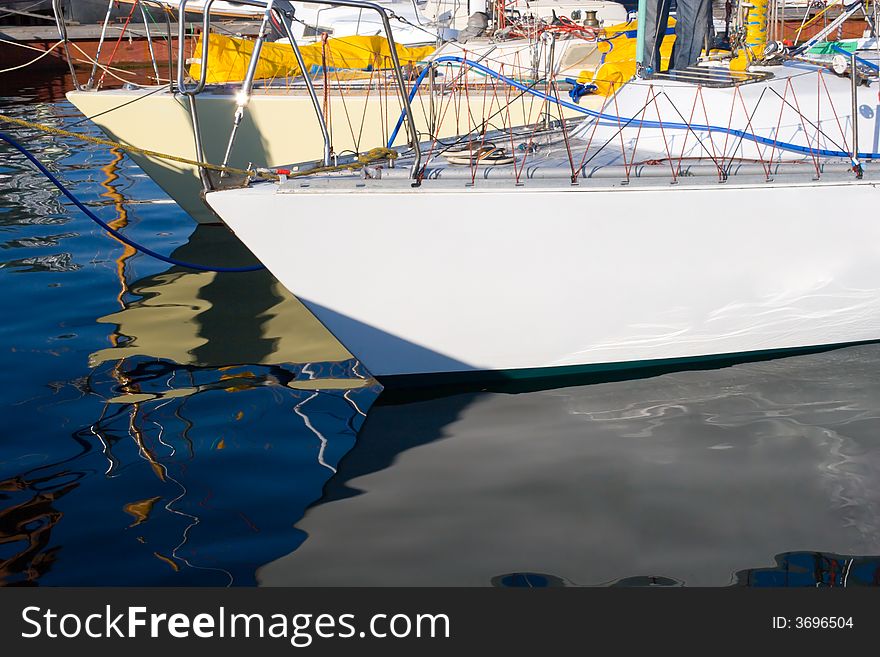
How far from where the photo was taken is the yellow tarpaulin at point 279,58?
35.6 ft

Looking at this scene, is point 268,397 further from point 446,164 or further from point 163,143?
point 163,143

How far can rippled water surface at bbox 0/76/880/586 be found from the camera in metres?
3.68

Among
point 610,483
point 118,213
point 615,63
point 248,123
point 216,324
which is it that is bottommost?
point 610,483

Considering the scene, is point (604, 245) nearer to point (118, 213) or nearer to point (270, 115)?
point (270, 115)

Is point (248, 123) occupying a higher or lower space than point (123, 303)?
higher

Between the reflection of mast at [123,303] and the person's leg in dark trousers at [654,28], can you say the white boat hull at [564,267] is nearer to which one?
the reflection of mast at [123,303]

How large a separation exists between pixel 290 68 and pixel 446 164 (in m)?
6.22

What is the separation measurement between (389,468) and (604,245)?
159 cm

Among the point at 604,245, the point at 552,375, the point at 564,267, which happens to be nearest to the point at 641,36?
the point at 604,245

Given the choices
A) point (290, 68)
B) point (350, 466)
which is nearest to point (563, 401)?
point (350, 466)

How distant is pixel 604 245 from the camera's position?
16.3ft

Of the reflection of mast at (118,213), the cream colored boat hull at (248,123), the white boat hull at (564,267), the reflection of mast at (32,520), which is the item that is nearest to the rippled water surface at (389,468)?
the reflection of mast at (32,520)

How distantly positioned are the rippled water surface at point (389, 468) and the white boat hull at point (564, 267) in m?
0.20

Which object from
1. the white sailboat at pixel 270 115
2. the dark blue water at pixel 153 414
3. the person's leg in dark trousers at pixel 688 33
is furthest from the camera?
the white sailboat at pixel 270 115
